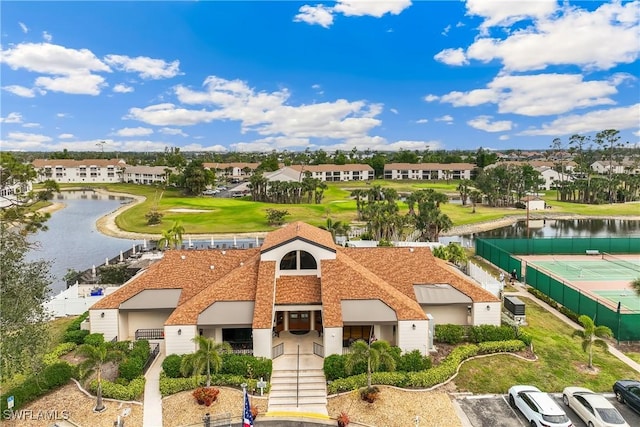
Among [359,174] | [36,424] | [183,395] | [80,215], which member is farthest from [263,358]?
[359,174]

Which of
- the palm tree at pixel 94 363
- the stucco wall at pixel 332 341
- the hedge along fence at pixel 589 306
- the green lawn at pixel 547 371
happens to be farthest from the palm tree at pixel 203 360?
the hedge along fence at pixel 589 306

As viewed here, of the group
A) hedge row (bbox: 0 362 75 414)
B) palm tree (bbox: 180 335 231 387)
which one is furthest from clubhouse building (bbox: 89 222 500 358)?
hedge row (bbox: 0 362 75 414)

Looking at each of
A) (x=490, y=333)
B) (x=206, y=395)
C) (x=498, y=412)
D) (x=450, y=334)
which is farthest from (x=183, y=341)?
(x=490, y=333)

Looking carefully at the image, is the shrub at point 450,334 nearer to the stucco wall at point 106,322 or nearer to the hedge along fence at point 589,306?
the hedge along fence at point 589,306

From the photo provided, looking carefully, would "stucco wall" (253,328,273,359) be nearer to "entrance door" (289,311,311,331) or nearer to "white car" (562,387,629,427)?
"entrance door" (289,311,311,331)

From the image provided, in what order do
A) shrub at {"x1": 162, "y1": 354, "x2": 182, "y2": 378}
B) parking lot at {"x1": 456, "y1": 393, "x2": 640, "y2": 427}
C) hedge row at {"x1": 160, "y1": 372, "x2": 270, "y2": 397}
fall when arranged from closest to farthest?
1. parking lot at {"x1": 456, "y1": 393, "x2": 640, "y2": 427}
2. hedge row at {"x1": 160, "y1": 372, "x2": 270, "y2": 397}
3. shrub at {"x1": 162, "y1": 354, "x2": 182, "y2": 378}
